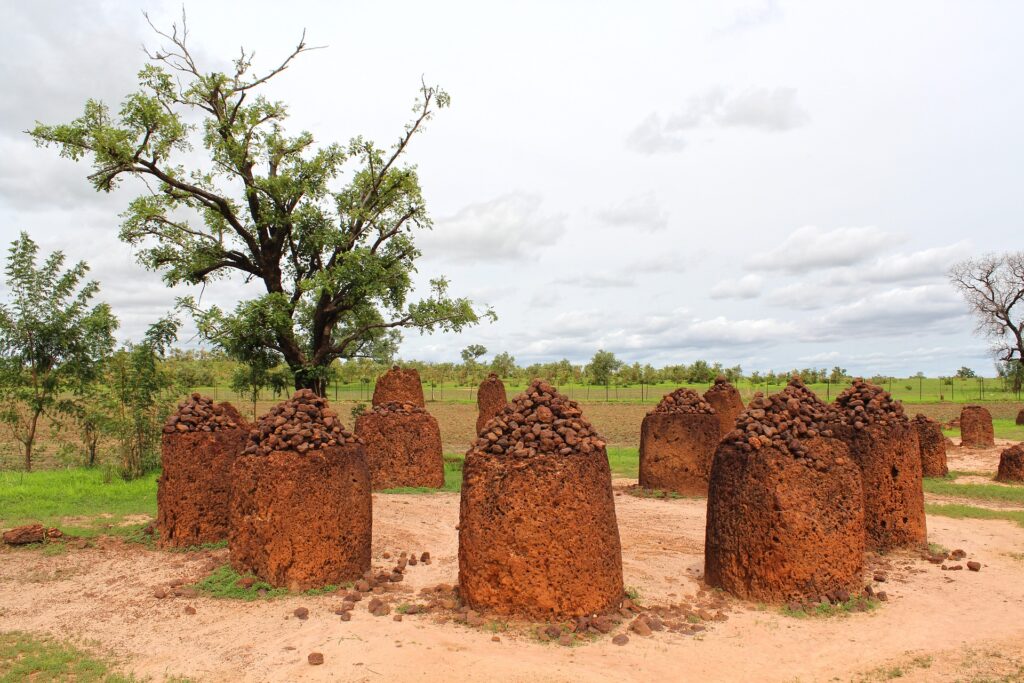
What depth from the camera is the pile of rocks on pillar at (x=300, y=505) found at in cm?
784

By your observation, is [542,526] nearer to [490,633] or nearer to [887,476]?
[490,633]

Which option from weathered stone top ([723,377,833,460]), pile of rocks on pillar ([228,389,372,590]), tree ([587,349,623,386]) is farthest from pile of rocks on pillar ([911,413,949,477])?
tree ([587,349,623,386])

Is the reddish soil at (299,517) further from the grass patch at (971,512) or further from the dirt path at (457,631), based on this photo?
the grass patch at (971,512)

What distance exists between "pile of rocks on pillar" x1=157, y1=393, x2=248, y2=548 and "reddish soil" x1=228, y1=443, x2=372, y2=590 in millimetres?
2211

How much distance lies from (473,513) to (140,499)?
32.9 feet

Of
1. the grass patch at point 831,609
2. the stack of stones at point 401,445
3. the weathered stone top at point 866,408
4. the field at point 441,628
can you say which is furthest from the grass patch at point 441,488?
the grass patch at point 831,609

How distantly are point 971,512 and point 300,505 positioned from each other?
39.1 ft

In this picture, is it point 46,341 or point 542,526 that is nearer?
point 542,526

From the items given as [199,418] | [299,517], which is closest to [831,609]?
[299,517]

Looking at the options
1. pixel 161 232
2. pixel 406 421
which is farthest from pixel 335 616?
pixel 161 232

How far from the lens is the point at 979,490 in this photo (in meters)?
15.5

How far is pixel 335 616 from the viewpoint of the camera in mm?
7051

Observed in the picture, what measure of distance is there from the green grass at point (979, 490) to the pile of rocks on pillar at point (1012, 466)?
0.68 meters

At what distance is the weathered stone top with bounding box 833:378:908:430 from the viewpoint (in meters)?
9.76
